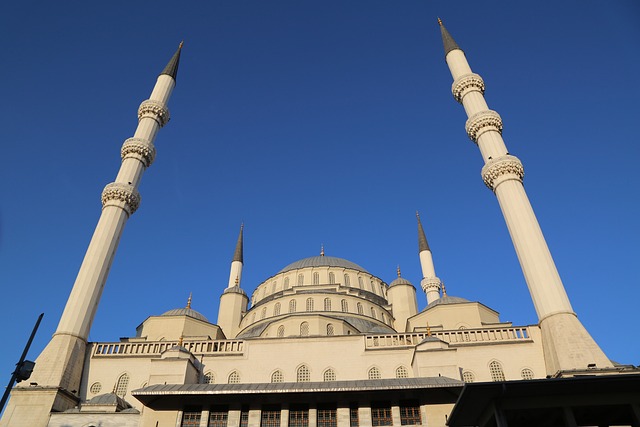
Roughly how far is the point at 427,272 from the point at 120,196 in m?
26.4

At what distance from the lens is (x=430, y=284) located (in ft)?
135

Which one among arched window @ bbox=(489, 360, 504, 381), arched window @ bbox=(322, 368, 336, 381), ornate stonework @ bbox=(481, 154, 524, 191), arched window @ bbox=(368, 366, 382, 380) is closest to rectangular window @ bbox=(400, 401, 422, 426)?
arched window @ bbox=(368, 366, 382, 380)

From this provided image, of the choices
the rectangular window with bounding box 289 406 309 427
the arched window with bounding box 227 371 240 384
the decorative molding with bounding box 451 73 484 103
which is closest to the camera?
the rectangular window with bounding box 289 406 309 427

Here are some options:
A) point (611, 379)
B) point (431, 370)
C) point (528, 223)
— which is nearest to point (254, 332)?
point (431, 370)

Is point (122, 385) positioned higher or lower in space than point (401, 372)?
lower

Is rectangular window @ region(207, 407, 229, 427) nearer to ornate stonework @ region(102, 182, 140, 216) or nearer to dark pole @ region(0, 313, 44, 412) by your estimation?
dark pole @ region(0, 313, 44, 412)

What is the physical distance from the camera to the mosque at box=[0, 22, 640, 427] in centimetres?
1403

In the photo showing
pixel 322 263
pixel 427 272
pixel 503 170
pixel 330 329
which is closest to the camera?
Answer: pixel 503 170

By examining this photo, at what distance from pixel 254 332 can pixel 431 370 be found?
14276 millimetres

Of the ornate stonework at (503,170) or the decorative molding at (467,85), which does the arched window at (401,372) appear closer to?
the ornate stonework at (503,170)

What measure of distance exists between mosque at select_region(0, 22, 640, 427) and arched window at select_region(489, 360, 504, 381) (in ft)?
0.15

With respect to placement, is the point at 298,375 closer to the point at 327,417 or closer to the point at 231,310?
the point at 327,417

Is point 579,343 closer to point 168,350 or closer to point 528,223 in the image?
point 528,223

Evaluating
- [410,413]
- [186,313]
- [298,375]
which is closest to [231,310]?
[186,313]
